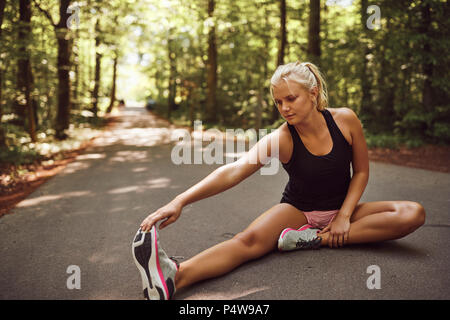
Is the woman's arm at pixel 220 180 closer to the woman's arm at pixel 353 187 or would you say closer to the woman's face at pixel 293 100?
the woman's face at pixel 293 100

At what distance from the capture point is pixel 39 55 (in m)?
11.3

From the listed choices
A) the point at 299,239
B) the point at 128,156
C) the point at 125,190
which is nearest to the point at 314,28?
the point at 128,156

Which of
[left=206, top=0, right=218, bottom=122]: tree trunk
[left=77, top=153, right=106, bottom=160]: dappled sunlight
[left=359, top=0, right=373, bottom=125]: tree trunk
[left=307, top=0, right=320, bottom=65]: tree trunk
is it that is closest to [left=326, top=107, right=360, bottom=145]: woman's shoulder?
[left=77, top=153, right=106, bottom=160]: dappled sunlight

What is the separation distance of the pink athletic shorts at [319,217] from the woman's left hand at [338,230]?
6cm

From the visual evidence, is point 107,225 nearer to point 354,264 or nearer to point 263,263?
point 263,263

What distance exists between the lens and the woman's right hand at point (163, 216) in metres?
2.71

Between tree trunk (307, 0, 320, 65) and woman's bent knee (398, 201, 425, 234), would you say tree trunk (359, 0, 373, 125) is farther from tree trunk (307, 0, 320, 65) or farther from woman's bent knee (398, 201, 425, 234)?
woman's bent knee (398, 201, 425, 234)

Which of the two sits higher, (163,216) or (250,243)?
(163,216)

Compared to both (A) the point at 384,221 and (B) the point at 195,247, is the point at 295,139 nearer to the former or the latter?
(A) the point at 384,221

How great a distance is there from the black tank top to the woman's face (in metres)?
0.25

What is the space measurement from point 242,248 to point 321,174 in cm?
91

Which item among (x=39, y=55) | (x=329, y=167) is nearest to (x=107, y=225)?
(x=329, y=167)

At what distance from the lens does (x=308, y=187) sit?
3535 millimetres
